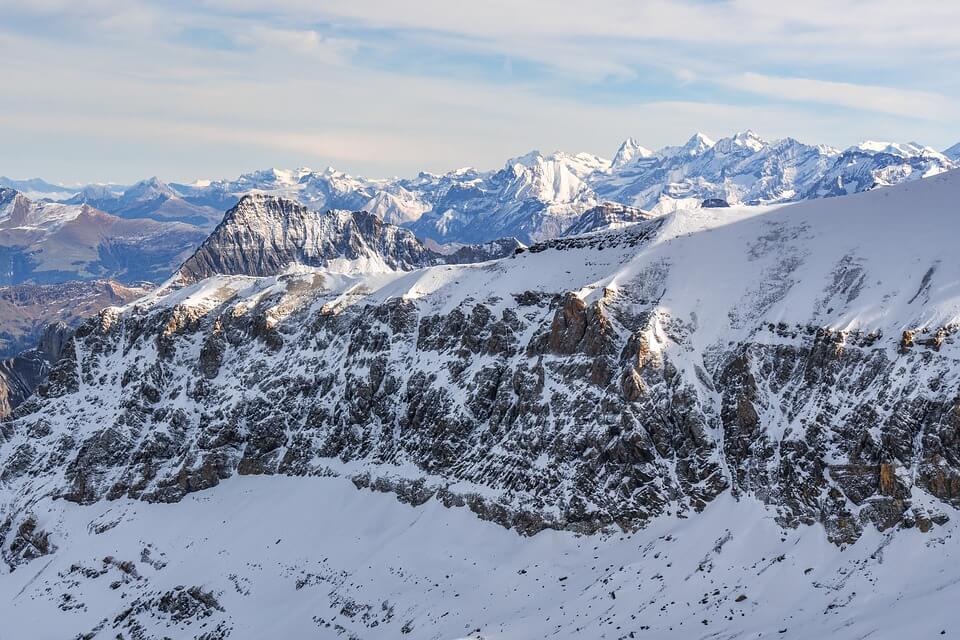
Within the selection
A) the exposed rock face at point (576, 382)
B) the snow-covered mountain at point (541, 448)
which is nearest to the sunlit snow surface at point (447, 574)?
the snow-covered mountain at point (541, 448)

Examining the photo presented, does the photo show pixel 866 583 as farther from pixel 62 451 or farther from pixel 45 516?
pixel 62 451

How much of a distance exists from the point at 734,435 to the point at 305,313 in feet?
321

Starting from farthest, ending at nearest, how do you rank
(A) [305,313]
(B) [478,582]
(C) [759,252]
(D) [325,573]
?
→ (A) [305,313] < (C) [759,252] < (D) [325,573] < (B) [478,582]

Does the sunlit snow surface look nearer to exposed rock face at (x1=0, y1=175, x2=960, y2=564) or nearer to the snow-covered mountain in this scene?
the snow-covered mountain

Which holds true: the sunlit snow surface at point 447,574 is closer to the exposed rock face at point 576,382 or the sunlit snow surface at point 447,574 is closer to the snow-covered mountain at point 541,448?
the snow-covered mountain at point 541,448

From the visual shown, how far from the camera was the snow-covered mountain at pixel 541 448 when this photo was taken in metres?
91.9

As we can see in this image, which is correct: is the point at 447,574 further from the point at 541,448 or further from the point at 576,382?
the point at 576,382

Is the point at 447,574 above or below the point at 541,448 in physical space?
below

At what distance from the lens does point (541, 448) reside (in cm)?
11844

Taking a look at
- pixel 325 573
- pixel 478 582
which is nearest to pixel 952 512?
pixel 478 582

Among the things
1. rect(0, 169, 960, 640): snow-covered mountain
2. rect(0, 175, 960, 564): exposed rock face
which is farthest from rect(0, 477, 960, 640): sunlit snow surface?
rect(0, 175, 960, 564): exposed rock face

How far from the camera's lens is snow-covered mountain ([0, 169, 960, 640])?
302ft

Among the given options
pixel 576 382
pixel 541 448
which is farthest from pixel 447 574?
pixel 576 382

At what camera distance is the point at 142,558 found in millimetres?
129250
